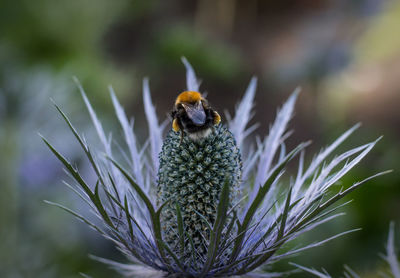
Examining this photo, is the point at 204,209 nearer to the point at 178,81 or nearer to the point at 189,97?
the point at 189,97

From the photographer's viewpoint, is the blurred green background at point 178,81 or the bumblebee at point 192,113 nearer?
the bumblebee at point 192,113

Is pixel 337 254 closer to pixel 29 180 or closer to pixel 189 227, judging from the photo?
pixel 189 227

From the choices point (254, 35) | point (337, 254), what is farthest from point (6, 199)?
point (254, 35)

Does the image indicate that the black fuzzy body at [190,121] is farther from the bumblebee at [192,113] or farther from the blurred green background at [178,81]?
the blurred green background at [178,81]

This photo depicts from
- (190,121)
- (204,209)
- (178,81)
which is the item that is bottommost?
(178,81)

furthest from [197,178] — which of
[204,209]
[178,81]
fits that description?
[178,81]

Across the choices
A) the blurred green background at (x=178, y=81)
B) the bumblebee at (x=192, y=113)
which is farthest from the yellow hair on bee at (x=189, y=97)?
the blurred green background at (x=178, y=81)
